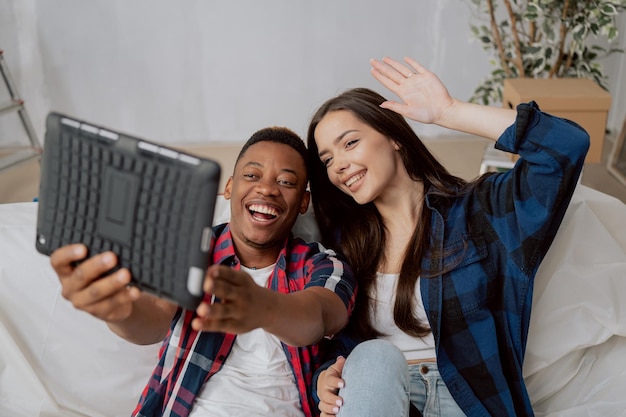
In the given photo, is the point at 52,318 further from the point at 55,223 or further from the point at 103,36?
the point at 103,36

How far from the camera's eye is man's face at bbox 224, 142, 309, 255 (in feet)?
4.83

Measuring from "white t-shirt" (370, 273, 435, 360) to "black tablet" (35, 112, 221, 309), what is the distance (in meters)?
0.68

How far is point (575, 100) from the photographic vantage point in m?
2.70

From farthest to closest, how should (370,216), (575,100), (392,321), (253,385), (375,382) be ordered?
(575,100) → (370,216) → (392,321) → (253,385) → (375,382)

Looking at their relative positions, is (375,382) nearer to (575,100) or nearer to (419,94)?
(419,94)

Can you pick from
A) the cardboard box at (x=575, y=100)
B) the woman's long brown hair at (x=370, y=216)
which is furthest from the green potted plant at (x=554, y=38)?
the woman's long brown hair at (x=370, y=216)

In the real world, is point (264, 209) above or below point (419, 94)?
below

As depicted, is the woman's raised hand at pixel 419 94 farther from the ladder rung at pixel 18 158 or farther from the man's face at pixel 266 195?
the ladder rung at pixel 18 158

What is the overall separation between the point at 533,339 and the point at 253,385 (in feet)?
1.98

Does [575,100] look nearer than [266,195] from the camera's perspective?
No

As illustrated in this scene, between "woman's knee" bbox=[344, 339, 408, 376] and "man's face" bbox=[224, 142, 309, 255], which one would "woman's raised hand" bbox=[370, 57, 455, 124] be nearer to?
"man's face" bbox=[224, 142, 309, 255]

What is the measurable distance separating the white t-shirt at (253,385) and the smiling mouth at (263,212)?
0.23 m

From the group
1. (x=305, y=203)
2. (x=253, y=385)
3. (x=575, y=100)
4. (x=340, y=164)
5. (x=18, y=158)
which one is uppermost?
(x=340, y=164)

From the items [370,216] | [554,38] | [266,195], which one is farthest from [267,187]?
[554,38]
